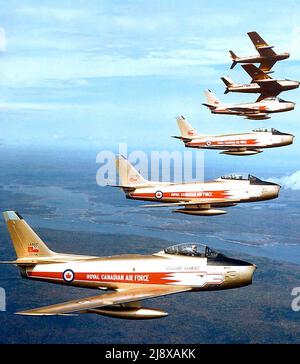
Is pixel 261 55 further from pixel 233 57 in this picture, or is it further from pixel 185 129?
pixel 185 129

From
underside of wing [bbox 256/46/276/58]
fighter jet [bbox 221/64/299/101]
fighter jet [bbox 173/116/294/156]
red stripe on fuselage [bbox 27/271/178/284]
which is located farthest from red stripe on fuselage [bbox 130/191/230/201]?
underside of wing [bbox 256/46/276/58]

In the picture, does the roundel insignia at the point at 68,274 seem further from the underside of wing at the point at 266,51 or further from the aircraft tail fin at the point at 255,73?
the underside of wing at the point at 266,51

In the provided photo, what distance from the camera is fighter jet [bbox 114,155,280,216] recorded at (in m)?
55.2

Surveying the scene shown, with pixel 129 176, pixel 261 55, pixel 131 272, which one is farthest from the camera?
pixel 261 55

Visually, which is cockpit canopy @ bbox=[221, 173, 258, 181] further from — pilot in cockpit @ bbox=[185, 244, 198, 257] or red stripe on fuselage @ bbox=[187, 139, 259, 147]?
pilot in cockpit @ bbox=[185, 244, 198, 257]

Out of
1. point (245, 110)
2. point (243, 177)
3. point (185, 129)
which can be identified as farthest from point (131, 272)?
point (245, 110)

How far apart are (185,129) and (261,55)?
13029mm

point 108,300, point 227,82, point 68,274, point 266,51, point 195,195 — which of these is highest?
point 266,51

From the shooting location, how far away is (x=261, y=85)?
67.8 m

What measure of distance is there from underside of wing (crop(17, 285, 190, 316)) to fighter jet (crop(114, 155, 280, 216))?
1485cm

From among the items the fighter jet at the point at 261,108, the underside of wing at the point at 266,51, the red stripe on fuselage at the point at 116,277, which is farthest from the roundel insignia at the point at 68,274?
the underside of wing at the point at 266,51

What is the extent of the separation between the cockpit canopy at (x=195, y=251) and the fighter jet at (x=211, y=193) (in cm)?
1366

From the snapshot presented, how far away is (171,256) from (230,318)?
13118cm

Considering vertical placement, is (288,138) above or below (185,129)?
below
